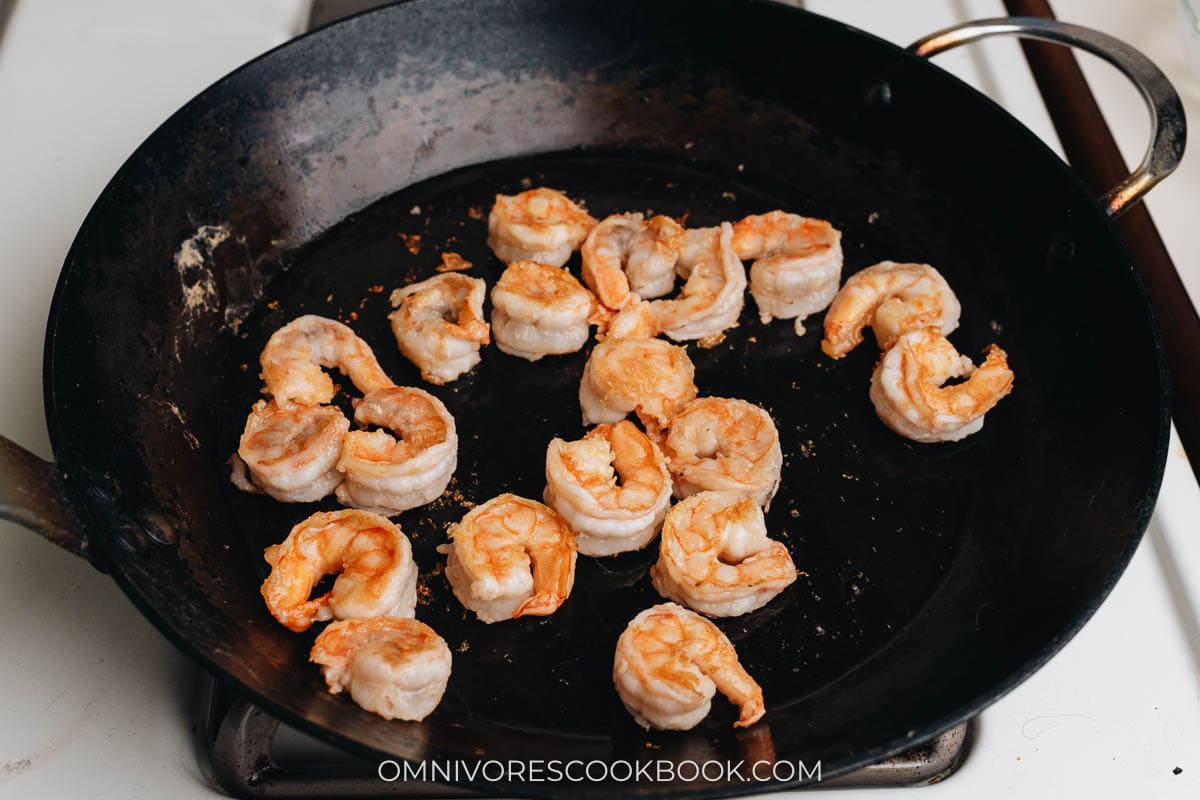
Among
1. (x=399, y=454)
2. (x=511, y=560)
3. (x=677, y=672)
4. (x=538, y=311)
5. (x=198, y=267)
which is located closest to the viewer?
(x=677, y=672)

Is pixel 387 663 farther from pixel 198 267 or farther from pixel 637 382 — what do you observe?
pixel 198 267

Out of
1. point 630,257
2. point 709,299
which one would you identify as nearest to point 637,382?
point 709,299

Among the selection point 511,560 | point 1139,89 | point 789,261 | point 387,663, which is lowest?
point 387,663

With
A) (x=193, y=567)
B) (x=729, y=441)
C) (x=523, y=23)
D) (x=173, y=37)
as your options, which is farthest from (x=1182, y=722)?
(x=173, y=37)

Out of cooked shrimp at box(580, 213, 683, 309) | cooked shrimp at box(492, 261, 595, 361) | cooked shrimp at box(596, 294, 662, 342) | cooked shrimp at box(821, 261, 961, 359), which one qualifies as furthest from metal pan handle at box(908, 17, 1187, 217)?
cooked shrimp at box(492, 261, 595, 361)

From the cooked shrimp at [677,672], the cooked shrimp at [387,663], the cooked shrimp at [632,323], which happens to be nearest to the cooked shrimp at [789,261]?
the cooked shrimp at [632,323]

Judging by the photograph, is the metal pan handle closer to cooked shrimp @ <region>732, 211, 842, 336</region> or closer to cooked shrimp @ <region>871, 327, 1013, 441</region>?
cooked shrimp @ <region>871, 327, 1013, 441</region>
